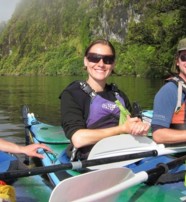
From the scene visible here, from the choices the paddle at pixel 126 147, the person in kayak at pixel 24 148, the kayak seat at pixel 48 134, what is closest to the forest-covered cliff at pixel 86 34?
the kayak seat at pixel 48 134

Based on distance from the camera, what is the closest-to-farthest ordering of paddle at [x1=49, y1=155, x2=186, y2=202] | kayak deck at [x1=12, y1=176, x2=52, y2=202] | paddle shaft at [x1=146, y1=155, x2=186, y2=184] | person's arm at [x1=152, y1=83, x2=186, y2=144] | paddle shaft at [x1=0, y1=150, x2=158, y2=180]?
paddle at [x1=49, y1=155, x2=186, y2=202] < paddle shaft at [x1=0, y1=150, x2=158, y2=180] < paddle shaft at [x1=146, y1=155, x2=186, y2=184] < person's arm at [x1=152, y1=83, x2=186, y2=144] < kayak deck at [x1=12, y1=176, x2=52, y2=202]

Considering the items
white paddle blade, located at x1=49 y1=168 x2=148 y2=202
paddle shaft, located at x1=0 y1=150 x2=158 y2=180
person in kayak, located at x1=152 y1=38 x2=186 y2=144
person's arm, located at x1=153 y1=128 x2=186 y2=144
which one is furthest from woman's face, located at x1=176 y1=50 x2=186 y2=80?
white paddle blade, located at x1=49 y1=168 x2=148 y2=202

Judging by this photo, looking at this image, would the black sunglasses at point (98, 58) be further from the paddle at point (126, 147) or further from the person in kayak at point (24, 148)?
the person in kayak at point (24, 148)

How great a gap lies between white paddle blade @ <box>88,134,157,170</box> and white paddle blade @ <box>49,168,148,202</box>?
61 centimetres

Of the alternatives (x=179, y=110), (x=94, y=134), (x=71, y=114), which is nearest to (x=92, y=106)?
(x=71, y=114)

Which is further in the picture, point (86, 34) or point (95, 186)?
point (86, 34)

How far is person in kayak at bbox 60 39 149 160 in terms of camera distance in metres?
3.57

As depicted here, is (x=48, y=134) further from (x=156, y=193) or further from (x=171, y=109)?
(x=156, y=193)

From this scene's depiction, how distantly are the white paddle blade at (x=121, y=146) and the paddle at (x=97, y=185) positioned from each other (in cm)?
54

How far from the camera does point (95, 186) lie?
2.73 m

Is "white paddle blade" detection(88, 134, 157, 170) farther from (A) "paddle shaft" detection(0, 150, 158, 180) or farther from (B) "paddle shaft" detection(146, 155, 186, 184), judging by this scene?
(B) "paddle shaft" detection(146, 155, 186, 184)

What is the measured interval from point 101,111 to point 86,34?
99935 millimetres

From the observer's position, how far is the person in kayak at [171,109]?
3447mm

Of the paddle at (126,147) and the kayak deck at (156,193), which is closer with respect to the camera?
the kayak deck at (156,193)
